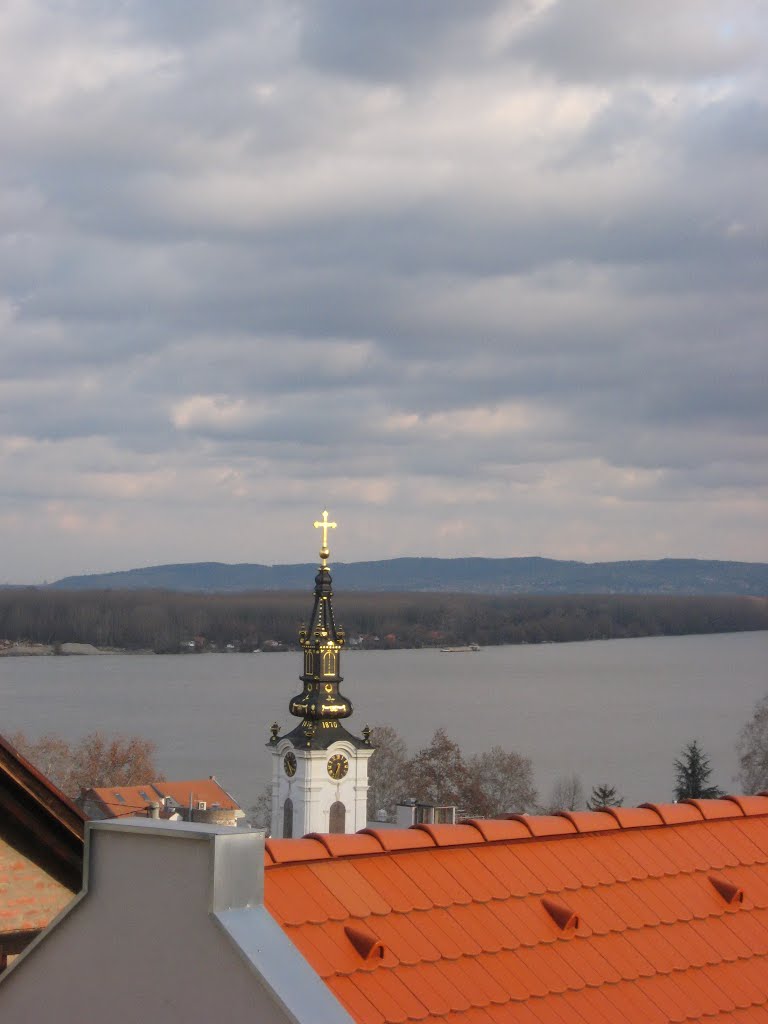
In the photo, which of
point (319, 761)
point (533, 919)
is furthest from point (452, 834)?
point (319, 761)

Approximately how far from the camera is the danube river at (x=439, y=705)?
5481cm

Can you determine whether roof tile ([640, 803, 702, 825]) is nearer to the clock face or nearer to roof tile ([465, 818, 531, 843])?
roof tile ([465, 818, 531, 843])

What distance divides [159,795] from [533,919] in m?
39.1

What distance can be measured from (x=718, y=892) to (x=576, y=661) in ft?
397

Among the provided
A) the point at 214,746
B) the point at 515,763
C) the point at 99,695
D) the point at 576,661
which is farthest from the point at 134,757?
the point at 576,661

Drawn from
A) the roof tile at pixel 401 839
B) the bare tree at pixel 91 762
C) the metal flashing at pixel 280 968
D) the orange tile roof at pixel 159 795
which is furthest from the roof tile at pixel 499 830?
the bare tree at pixel 91 762

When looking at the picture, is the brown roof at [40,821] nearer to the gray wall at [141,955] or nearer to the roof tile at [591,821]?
the gray wall at [141,955]

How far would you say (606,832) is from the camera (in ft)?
21.2

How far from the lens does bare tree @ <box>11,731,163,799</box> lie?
50219 millimetres

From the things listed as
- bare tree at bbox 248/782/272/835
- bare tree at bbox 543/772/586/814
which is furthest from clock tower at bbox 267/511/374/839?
bare tree at bbox 543/772/586/814

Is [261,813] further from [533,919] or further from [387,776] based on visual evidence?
[533,919]

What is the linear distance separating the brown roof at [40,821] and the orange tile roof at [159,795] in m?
36.9

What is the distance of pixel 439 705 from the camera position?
78.2 m

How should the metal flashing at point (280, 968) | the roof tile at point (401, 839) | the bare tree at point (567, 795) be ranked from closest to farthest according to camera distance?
the metal flashing at point (280, 968) → the roof tile at point (401, 839) → the bare tree at point (567, 795)
